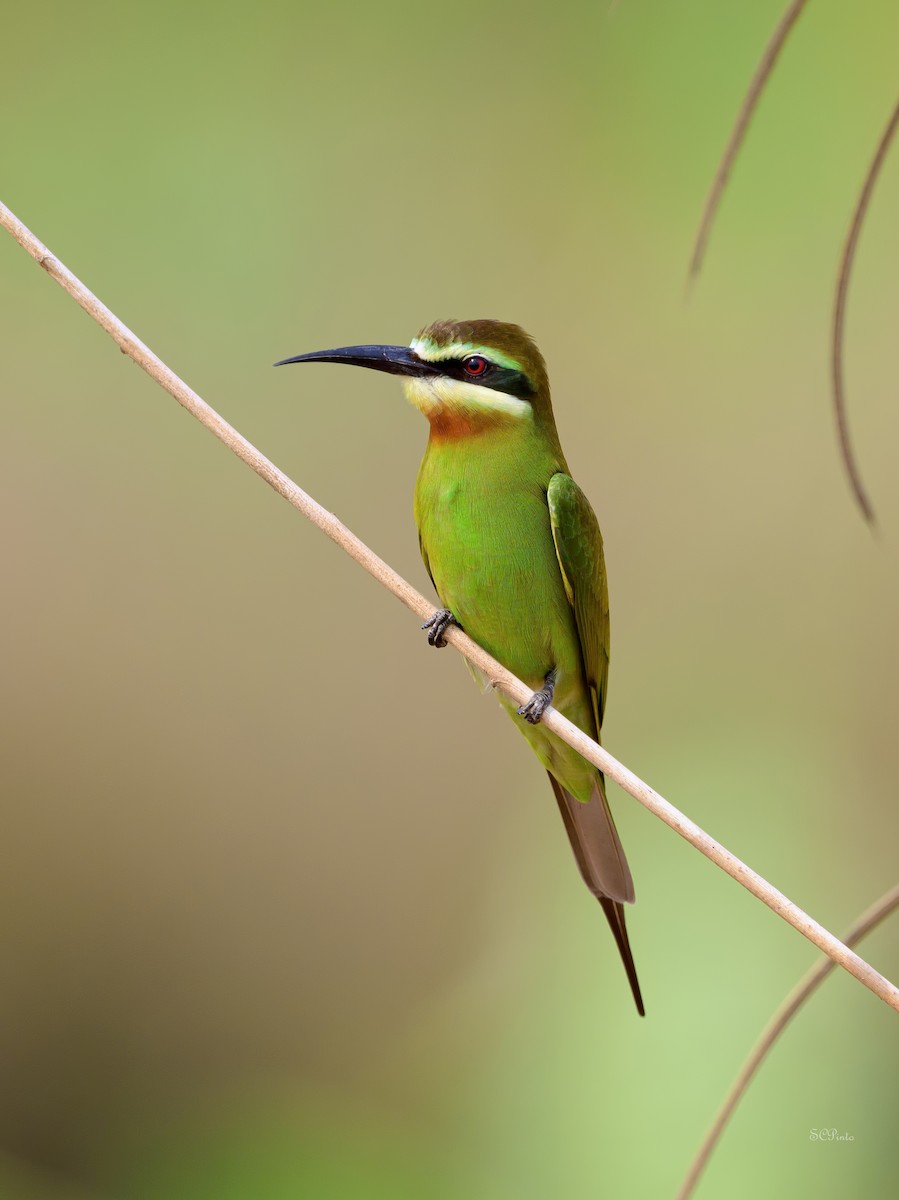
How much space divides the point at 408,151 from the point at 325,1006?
8.17ft

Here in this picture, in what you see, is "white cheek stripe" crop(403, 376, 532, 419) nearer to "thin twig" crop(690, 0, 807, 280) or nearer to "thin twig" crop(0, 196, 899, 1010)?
"thin twig" crop(0, 196, 899, 1010)

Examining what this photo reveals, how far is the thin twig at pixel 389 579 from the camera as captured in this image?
1148 millimetres

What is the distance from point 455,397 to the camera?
1.92 meters

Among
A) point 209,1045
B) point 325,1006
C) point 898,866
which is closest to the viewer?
point 898,866

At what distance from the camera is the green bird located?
1.92 metres

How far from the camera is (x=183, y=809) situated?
3.49 metres

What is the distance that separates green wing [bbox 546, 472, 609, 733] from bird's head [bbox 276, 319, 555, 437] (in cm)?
15

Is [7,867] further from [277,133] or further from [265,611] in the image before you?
[277,133]

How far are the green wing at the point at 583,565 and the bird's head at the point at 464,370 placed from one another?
15 cm

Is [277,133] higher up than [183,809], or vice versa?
[277,133]

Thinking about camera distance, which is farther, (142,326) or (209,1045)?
(142,326)

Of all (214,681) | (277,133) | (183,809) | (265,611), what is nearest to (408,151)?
(277,133)
